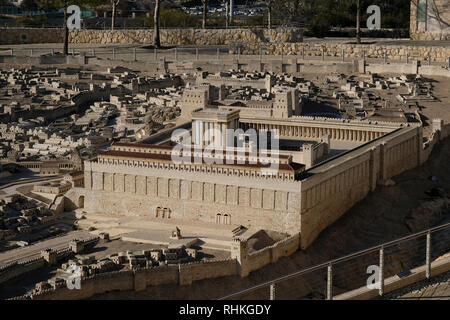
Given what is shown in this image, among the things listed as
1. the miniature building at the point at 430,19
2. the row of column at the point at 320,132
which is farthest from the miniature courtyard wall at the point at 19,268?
the miniature building at the point at 430,19

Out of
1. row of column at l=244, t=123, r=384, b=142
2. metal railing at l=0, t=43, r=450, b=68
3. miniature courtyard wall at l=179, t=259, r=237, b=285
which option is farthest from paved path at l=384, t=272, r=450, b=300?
metal railing at l=0, t=43, r=450, b=68

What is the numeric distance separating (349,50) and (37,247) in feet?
220

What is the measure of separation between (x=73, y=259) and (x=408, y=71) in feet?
205

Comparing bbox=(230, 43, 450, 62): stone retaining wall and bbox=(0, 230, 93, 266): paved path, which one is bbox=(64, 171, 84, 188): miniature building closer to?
bbox=(0, 230, 93, 266): paved path

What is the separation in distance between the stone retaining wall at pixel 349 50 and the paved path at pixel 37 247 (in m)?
62.3

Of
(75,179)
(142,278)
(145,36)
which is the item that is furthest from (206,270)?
(145,36)

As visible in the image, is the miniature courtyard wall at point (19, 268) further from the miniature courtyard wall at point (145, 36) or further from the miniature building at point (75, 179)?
the miniature courtyard wall at point (145, 36)

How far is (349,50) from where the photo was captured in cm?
11750

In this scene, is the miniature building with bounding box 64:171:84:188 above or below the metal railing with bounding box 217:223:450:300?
above

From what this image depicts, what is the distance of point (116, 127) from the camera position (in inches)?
3381

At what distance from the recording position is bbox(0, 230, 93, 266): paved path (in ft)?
178

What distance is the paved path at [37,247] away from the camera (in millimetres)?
54344

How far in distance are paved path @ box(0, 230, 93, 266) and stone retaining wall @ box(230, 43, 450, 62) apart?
62311 millimetres
